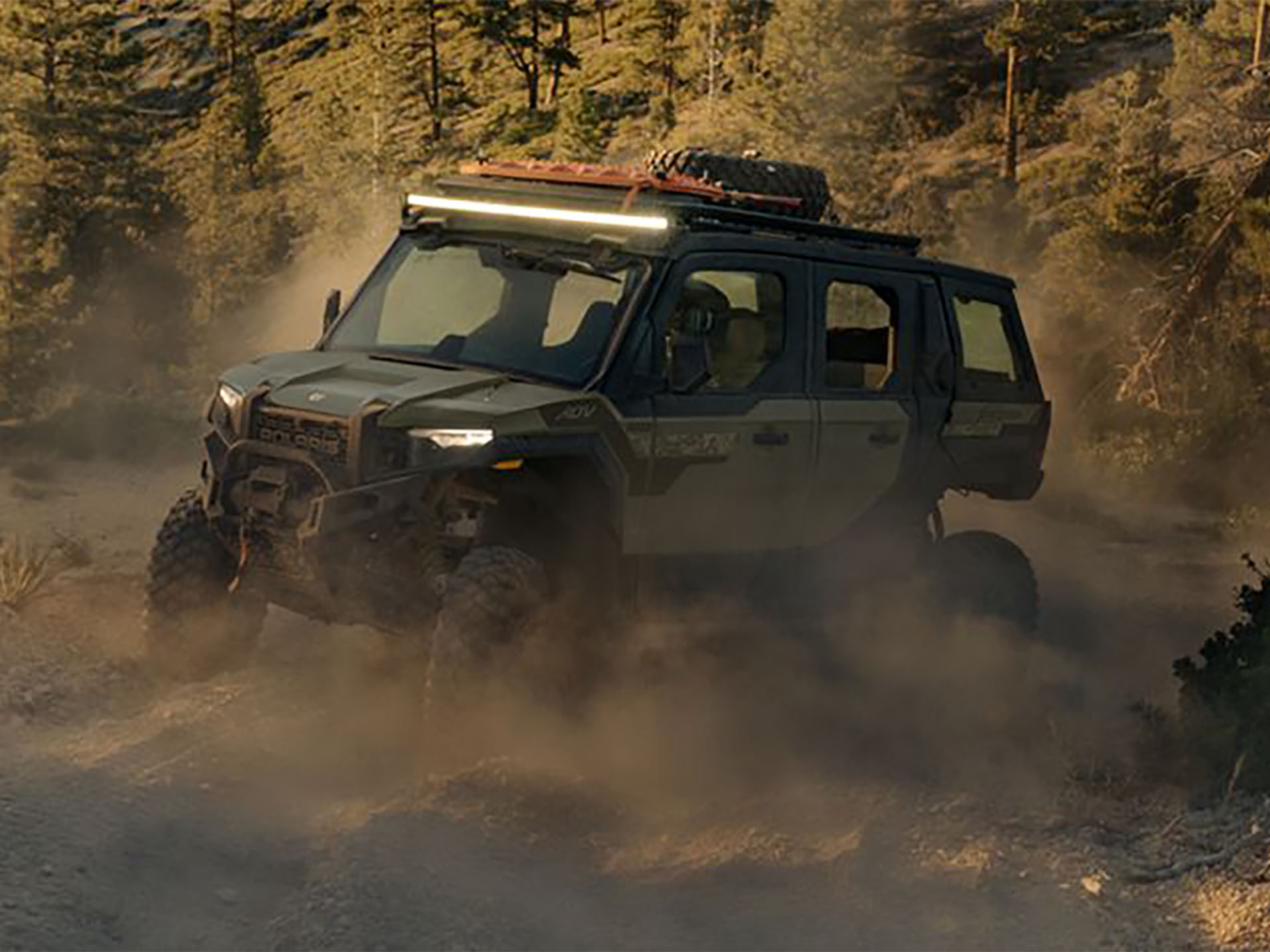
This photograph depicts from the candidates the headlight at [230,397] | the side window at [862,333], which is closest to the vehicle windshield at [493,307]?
the headlight at [230,397]

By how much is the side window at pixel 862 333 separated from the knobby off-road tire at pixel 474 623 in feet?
8.03

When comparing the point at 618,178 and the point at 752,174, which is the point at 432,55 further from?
the point at 618,178

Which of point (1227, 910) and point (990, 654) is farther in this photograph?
point (990, 654)

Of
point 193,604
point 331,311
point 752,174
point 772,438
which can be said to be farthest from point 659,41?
point 193,604

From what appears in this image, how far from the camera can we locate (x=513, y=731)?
6.44 metres

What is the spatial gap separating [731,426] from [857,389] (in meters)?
1.06

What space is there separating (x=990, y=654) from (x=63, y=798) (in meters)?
5.25

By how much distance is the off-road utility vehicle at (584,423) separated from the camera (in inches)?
249

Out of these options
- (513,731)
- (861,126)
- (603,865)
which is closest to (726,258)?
(513,731)

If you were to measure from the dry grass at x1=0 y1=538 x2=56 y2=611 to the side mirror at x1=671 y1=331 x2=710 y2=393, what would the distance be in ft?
16.4

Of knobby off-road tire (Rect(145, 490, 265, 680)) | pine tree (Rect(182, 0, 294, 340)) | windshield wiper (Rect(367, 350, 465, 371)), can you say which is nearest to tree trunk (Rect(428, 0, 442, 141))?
pine tree (Rect(182, 0, 294, 340))

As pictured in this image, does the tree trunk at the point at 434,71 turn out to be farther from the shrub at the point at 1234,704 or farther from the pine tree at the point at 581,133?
the shrub at the point at 1234,704

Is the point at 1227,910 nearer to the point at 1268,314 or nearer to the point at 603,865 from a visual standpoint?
the point at 603,865

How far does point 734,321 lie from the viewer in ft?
23.8
